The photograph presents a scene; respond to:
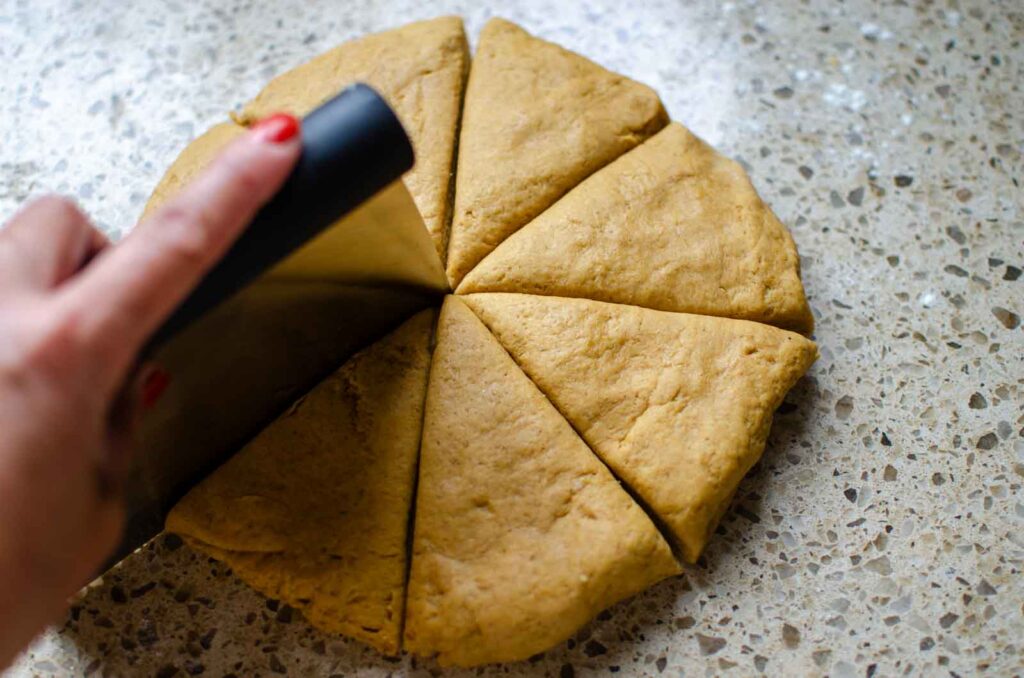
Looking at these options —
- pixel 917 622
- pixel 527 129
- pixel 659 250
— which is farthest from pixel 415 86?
pixel 917 622

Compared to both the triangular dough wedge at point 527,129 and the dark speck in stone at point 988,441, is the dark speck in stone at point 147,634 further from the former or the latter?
the dark speck in stone at point 988,441

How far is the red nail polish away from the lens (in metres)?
1.14

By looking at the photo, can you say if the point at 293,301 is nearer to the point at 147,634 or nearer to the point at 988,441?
the point at 147,634

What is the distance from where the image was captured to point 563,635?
4.58 ft

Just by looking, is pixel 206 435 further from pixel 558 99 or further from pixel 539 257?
pixel 558 99

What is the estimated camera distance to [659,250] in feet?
5.30

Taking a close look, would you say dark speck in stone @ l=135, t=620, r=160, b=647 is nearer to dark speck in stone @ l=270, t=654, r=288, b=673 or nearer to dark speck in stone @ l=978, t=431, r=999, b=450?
dark speck in stone @ l=270, t=654, r=288, b=673

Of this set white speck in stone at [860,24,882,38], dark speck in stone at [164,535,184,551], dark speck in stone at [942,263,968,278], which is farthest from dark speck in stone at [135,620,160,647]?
white speck in stone at [860,24,882,38]

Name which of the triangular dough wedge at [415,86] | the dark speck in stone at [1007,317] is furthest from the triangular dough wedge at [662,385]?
the dark speck in stone at [1007,317]

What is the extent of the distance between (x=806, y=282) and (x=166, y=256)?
133 cm

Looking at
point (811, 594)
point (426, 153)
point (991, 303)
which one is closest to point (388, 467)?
point (426, 153)

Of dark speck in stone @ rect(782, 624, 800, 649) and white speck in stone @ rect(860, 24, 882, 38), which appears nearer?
dark speck in stone @ rect(782, 624, 800, 649)

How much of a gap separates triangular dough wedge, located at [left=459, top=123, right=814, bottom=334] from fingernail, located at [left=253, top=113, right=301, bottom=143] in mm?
565

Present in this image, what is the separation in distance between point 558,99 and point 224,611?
115 centimetres
